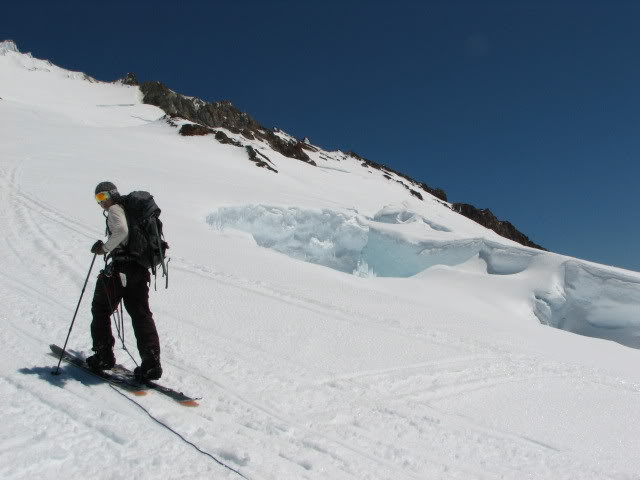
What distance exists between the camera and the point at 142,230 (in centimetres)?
392

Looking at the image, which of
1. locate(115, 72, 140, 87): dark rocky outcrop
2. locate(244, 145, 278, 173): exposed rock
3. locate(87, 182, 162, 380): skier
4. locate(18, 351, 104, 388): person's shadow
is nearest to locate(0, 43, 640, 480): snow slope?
→ locate(18, 351, 104, 388): person's shadow

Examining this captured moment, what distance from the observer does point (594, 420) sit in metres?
4.71

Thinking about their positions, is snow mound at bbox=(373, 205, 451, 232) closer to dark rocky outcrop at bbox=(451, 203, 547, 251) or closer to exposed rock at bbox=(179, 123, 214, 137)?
exposed rock at bbox=(179, 123, 214, 137)

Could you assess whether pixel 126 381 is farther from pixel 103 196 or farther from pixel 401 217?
pixel 401 217

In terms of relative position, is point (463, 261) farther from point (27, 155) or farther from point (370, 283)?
point (27, 155)

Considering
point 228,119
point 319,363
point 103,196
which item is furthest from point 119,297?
point 228,119

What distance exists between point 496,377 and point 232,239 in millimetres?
7503

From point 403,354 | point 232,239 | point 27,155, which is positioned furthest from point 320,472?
point 27,155

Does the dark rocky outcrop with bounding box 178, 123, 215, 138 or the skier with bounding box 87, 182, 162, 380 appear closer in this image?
the skier with bounding box 87, 182, 162, 380

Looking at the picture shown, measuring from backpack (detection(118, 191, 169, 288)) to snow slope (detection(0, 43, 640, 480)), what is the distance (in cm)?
105

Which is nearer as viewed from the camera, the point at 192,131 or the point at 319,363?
the point at 319,363

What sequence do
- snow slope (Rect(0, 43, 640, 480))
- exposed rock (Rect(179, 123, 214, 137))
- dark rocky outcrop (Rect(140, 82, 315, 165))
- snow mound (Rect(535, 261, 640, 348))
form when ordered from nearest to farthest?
snow slope (Rect(0, 43, 640, 480))
snow mound (Rect(535, 261, 640, 348))
exposed rock (Rect(179, 123, 214, 137))
dark rocky outcrop (Rect(140, 82, 315, 165))

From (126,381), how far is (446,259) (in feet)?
37.5

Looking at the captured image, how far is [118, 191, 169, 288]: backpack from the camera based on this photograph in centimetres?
388
